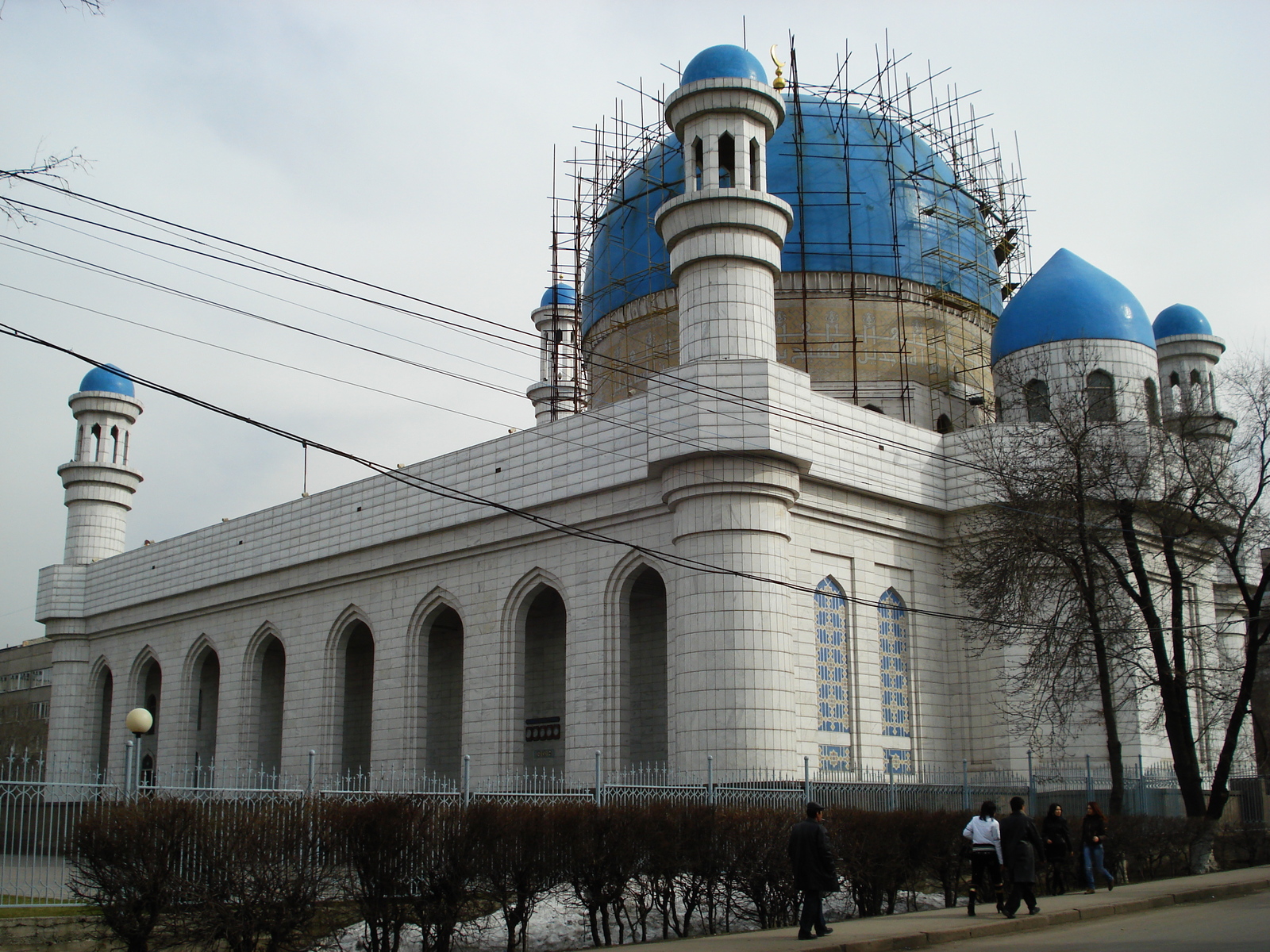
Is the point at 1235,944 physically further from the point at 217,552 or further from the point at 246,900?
the point at 217,552

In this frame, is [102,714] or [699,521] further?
[102,714]

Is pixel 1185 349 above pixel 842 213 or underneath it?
underneath

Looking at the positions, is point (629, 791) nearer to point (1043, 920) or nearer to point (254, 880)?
point (1043, 920)

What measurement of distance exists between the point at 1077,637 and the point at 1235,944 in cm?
1100

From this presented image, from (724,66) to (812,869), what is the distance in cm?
1681

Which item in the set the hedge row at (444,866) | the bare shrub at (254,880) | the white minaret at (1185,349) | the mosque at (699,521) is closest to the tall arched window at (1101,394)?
the mosque at (699,521)

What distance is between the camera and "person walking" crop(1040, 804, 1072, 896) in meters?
16.6

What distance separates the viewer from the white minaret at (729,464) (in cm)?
2088

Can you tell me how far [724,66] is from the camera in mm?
23688

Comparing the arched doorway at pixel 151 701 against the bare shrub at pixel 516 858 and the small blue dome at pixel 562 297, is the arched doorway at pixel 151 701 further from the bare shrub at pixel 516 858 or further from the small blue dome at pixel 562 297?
the bare shrub at pixel 516 858

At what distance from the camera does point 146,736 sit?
38.1 metres

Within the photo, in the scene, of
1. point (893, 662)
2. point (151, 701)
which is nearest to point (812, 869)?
point (893, 662)

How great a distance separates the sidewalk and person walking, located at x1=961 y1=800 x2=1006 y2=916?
0.38 m

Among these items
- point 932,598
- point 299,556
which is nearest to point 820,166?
point 932,598
